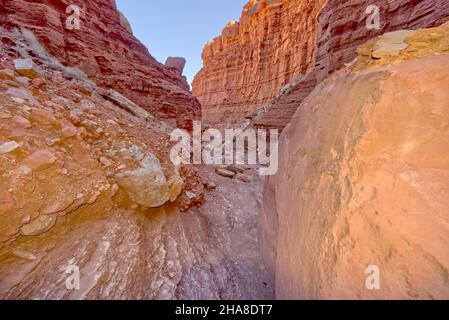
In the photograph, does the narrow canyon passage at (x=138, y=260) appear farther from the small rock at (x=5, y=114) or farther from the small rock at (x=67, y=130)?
the small rock at (x=5, y=114)

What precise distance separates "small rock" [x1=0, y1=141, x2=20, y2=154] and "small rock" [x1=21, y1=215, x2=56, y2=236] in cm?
85

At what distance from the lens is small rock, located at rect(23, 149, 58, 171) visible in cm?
219

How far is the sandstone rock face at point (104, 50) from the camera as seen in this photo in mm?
6502

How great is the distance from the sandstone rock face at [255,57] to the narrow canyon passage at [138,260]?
23.3 m

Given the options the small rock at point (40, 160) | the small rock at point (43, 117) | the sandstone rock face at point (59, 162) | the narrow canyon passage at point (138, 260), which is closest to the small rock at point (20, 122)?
the sandstone rock face at point (59, 162)

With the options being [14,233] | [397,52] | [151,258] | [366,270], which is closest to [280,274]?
[366,270]

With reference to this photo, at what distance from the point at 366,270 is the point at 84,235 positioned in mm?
3106

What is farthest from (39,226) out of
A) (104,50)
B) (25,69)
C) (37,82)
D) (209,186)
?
(104,50)

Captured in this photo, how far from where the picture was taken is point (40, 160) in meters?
2.26

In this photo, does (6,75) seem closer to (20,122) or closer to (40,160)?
(20,122)

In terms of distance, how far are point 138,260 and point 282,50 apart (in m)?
28.0
